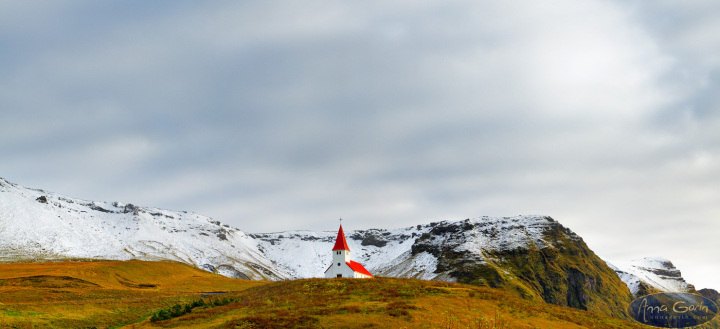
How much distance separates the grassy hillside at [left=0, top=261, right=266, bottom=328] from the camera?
4156cm

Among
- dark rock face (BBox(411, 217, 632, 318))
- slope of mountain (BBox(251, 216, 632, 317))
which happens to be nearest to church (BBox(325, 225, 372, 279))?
dark rock face (BBox(411, 217, 632, 318))

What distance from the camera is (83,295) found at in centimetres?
6100

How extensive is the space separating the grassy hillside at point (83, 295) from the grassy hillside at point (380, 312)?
48.1 ft

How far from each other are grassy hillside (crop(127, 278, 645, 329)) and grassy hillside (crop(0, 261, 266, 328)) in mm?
14666

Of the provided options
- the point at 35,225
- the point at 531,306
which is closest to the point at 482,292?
the point at 531,306

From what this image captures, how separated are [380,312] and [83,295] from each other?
5493 cm

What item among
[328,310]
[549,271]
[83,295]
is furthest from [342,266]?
[549,271]

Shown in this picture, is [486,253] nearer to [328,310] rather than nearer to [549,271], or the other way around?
[549,271]

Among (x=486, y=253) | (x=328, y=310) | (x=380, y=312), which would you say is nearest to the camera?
(x=380, y=312)

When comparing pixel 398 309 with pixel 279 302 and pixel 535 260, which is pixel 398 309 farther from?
pixel 535 260

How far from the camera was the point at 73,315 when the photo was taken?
43.2 meters

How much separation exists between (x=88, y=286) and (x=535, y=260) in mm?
160523

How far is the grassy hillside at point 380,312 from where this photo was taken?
27938mm

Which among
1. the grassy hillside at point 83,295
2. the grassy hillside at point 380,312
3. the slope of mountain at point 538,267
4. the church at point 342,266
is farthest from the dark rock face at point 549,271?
the grassy hillside at point 380,312
